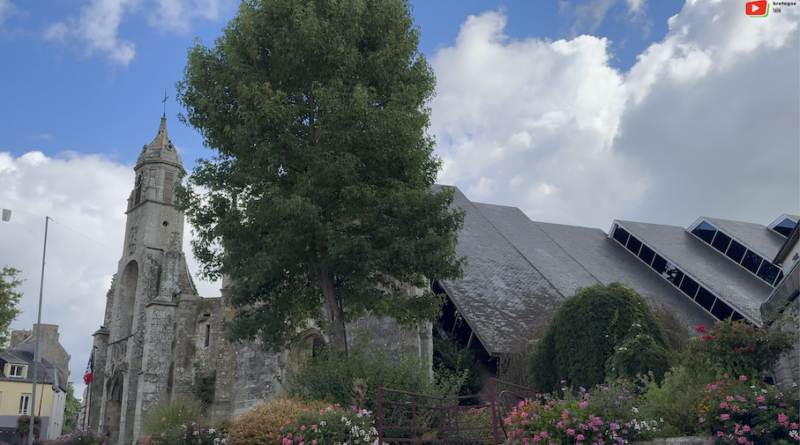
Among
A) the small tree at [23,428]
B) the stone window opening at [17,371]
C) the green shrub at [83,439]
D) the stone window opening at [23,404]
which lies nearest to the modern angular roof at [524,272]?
the green shrub at [83,439]

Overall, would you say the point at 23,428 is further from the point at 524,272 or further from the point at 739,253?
the point at 739,253

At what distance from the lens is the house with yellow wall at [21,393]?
44.6 meters

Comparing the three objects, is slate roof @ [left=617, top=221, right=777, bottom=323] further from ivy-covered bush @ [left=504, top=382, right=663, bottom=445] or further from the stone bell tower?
the stone bell tower

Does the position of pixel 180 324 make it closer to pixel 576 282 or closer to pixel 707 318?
pixel 576 282

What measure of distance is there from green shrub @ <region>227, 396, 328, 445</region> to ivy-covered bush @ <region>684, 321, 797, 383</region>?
241 inches

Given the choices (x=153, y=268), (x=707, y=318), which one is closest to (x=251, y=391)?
(x=153, y=268)

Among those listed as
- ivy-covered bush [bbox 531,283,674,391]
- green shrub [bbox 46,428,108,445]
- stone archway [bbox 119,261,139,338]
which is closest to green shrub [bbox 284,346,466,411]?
ivy-covered bush [bbox 531,283,674,391]

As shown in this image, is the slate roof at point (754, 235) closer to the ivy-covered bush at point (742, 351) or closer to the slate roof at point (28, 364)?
the ivy-covered bush at point (742, 351)

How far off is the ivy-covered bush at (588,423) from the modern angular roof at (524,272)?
860 cm

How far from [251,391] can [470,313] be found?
23.4 feet

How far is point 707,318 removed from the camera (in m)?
24.9

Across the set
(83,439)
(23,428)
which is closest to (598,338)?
(83,439)

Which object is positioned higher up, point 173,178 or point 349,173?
point 173,178

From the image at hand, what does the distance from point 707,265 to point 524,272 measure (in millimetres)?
10592
